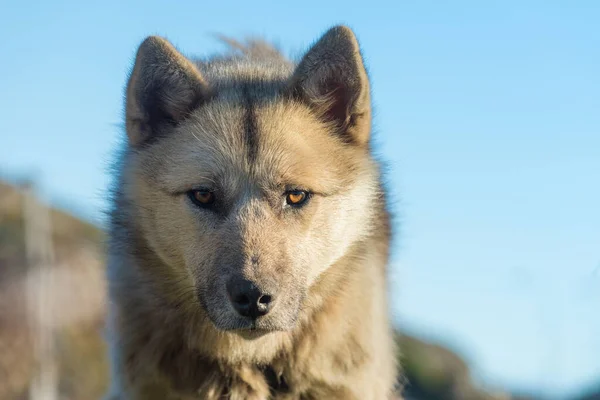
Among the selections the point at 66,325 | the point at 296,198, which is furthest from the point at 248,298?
the point at 66,325

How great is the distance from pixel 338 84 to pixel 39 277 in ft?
51.7

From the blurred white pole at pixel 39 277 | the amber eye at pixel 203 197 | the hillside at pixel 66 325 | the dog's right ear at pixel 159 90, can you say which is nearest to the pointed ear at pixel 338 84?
the dog's right ear at pixel 159 90

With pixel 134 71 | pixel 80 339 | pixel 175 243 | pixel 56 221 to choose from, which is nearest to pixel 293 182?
pixel 175 243

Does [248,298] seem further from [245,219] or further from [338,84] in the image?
[338,84]

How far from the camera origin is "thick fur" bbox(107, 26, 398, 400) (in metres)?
4.37

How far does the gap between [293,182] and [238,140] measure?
39 centimetres

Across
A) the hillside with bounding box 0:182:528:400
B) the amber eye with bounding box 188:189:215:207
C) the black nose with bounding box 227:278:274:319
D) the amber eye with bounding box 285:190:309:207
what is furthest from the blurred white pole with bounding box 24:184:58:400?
the black nose with bounding box 227:278:274:319

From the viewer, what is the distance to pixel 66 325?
792 inches

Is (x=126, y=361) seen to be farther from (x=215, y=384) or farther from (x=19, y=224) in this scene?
(x=19, y=224)

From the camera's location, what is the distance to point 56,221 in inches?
998

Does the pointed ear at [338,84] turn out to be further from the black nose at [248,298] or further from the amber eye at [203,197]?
the black nose at [248,298]

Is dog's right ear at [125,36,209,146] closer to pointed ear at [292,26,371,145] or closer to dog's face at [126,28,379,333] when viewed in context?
dog's face at [126,28,379,333]

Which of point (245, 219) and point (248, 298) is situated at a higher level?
point (245, 219)

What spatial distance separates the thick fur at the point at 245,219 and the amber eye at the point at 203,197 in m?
0.03
